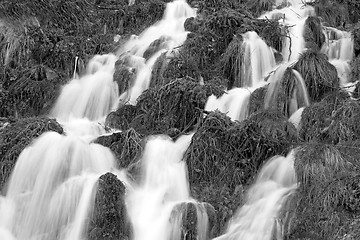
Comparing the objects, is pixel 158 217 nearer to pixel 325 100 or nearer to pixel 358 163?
pixel 358 163

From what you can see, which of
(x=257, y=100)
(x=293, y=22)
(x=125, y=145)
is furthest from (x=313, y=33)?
(x=125, y=145)

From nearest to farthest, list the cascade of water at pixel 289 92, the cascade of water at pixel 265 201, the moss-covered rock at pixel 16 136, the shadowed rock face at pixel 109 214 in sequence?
1. the cascade of water at pixel 265 201
2. the shadowed rock face at pixel 109 214
3. the moss-covered rock at pixel 16 136
4. the cascade of water at pixel 289 92

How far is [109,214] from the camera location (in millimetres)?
8250

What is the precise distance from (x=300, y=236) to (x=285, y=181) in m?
1.12

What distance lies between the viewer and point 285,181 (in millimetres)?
8531

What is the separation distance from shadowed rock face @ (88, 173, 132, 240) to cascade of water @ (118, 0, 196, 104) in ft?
11.1

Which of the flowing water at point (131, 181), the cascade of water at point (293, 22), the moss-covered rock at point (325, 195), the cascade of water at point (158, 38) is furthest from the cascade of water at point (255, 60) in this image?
the moss-covered rock at point (325, 195)

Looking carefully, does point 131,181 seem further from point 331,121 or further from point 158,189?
point 331,121

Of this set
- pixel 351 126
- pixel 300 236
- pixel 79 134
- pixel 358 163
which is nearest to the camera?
pixel 300 236

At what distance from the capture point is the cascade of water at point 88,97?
1170 centimetres

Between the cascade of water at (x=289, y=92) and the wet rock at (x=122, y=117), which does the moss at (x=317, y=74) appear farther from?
the wet rock at (x=122, y=117)

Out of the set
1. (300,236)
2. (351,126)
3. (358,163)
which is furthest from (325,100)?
(300,236)

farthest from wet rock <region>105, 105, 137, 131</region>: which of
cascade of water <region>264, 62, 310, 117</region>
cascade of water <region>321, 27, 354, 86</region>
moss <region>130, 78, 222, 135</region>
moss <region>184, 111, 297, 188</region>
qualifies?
cascade of water <region>321, 27, 354, 86</region>

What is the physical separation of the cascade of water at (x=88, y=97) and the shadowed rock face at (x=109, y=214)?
329cm
